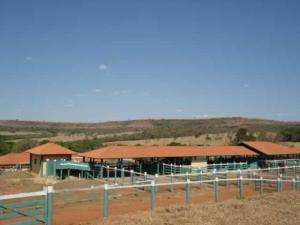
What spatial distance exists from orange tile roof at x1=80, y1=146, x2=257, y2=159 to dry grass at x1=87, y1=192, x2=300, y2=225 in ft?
75.1

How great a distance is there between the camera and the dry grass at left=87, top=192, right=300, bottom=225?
14.0 meters

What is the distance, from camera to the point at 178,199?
845 inches

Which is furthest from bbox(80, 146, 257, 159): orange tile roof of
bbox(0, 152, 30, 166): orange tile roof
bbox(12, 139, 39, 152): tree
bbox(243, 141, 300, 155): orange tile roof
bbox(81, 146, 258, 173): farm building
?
bbox(12, 139, 39, 152): tree

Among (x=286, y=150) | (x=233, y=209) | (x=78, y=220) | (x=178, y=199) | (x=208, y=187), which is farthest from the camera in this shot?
(x=286, y=150)

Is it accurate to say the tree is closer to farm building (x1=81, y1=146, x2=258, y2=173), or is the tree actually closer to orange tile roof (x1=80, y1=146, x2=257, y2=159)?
farm building (x1=81, y1=146, x2=258, y2=173)

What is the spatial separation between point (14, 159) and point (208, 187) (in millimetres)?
36852

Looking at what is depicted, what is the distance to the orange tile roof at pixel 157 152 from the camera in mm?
40750

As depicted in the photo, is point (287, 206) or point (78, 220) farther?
point (287, 206)

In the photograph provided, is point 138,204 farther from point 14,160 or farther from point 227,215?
point 14,160

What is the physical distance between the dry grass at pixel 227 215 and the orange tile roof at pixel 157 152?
2290cm

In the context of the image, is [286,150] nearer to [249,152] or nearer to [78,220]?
[249,152]

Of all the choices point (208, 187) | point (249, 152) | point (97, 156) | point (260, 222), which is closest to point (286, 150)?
point (249, 152)

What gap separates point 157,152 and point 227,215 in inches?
1108

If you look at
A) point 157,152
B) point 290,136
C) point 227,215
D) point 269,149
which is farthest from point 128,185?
point 290,136
